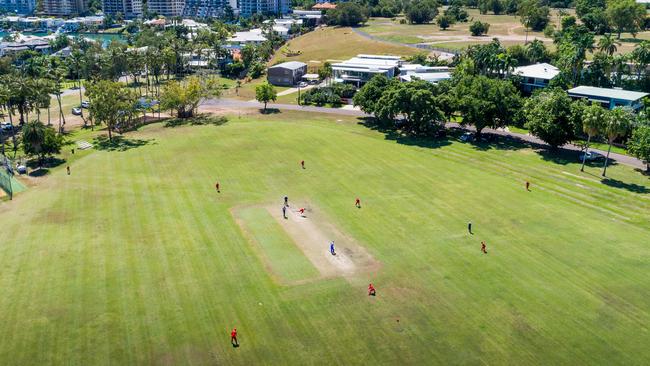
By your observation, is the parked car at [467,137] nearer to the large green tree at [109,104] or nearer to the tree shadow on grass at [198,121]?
the tree shadow on grass at [198,121]

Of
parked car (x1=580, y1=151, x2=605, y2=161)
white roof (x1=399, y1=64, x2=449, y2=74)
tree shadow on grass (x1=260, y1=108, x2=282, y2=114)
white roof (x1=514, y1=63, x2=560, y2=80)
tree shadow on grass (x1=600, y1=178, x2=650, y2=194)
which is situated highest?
white roof (x1=514, y1=63, x2=560, y2=80)

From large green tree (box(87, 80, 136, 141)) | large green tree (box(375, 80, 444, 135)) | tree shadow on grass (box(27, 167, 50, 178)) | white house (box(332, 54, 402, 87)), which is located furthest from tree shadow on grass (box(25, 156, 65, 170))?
white house (box(332, 54, 402, 87))

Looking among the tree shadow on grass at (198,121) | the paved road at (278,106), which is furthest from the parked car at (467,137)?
the tree shadow on grass at (198,121)

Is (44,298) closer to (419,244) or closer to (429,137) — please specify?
(419,244)

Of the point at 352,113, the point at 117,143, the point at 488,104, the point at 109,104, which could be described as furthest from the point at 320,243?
the point at 352,113

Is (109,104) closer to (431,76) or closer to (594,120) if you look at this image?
(431,76)

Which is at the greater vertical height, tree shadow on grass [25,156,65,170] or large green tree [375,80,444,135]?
large green tree [375,80,444,135]

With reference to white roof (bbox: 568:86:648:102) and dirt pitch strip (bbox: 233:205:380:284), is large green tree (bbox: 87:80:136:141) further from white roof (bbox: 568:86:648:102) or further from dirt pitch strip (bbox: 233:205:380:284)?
white roof (bbox: 568:86:648:102)
